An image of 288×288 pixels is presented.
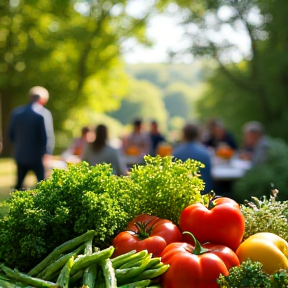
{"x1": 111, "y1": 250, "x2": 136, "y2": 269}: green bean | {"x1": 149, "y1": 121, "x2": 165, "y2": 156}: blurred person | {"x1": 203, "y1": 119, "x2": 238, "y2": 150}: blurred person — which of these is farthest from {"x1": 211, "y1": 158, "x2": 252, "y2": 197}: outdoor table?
{"x1": 111, "y1": 250, "x2": 136, "y2": 269}: green bean

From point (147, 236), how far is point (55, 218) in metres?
0.44

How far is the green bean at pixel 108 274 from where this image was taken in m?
2.30

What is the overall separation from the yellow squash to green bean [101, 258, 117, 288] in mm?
597

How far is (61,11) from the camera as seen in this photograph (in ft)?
102

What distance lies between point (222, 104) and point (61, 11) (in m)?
11.3

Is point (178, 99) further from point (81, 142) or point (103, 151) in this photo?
point (103, 151)

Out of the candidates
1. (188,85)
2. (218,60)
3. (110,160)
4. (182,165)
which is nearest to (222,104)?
(218,60)

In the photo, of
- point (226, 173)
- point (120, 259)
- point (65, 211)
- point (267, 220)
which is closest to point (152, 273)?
point (120, 259)

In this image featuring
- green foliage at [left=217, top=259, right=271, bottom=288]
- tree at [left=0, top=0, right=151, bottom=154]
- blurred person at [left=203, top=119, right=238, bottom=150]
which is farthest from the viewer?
tree at [left=0, top=0, right=151, bottom=154]

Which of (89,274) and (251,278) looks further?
(89,274)

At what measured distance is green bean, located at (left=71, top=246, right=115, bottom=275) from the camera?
2.40 meters

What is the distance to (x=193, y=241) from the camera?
2.65 metres

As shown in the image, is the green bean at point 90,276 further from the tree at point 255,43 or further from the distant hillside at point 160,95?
the distant hillside at point 160,95

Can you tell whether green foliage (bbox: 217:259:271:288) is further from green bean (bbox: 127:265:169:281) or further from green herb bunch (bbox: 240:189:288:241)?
green herb bunch (bbox: 240:189:288:241)
